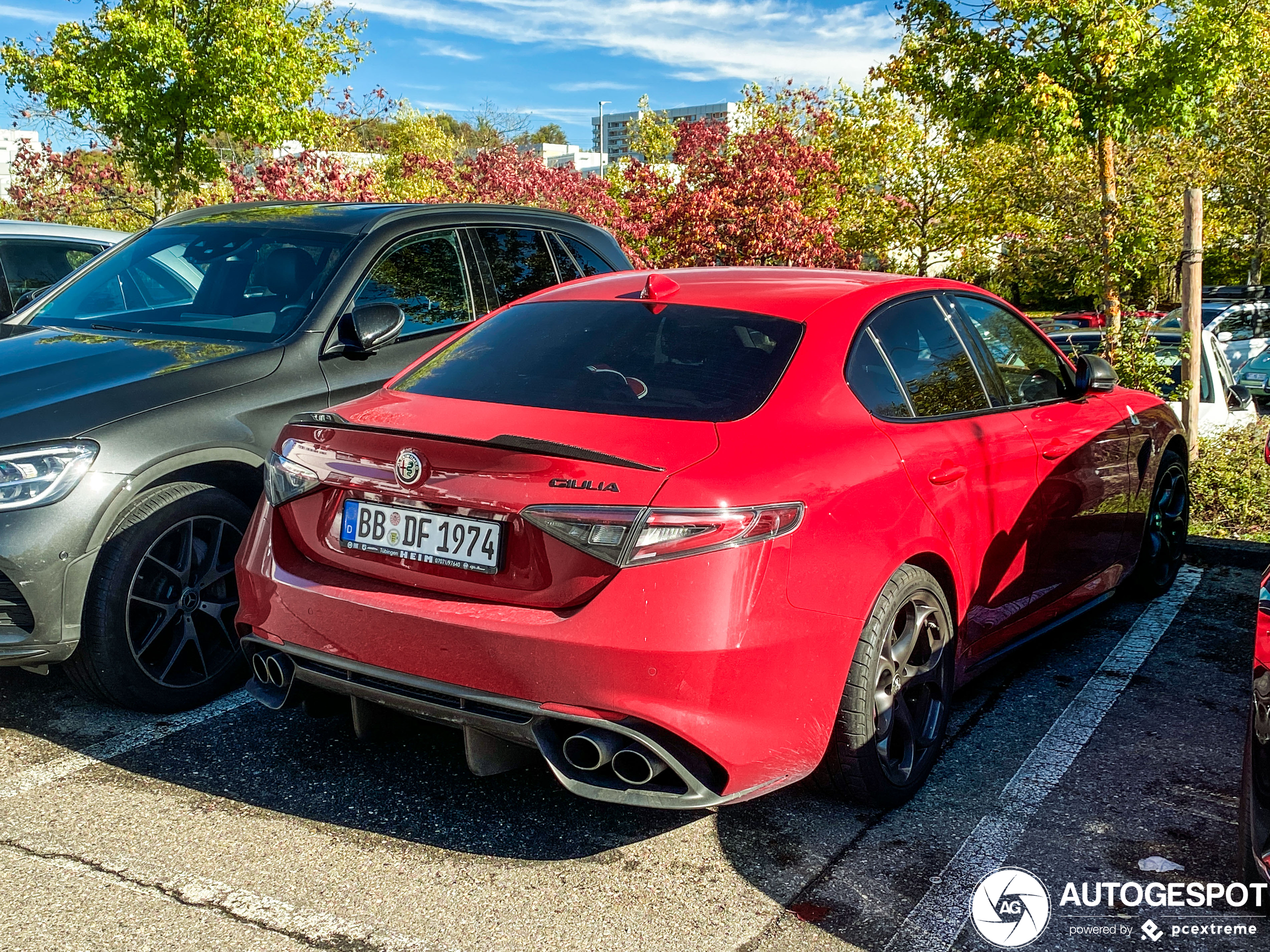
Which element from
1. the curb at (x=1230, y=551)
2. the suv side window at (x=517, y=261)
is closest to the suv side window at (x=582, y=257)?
the suv side window at (x=517, y=261)

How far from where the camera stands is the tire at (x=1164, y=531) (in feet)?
18.4

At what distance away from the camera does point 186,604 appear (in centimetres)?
415

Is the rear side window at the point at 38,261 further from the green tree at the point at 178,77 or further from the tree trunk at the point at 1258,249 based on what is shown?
the tree trunk at the point at 1258,249

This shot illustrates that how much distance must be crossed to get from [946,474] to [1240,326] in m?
14.8

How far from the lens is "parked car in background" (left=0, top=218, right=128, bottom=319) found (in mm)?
7094

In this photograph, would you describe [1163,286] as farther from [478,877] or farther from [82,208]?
[478,877]

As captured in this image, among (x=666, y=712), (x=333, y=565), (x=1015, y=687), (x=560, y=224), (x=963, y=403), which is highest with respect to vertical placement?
(x=560, y=224)

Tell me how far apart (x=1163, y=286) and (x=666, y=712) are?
2824 cm

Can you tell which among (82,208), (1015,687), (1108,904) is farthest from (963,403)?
(82,208)

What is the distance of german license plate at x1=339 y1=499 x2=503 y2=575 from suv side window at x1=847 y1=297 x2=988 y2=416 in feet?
4.02

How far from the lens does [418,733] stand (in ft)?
12.9

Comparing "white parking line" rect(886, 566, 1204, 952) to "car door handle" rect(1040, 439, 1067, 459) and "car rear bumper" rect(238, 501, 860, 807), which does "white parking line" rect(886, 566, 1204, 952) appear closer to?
"car rear bumper" rect(238, 501, 860, 807)

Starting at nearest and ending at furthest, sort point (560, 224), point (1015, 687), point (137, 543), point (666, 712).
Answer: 1. point (666, 712)
2. point (137, 543)
3. point (1015, 687)
4. point (560, 224)

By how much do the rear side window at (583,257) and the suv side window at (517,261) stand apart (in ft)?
0.52
